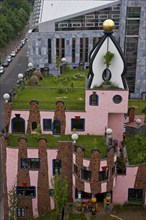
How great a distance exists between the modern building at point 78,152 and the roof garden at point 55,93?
3.86ft

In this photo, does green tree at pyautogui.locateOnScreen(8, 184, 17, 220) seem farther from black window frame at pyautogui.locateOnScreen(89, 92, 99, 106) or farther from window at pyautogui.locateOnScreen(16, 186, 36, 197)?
black window frame at pyautogui.locateOnScreen(89, 92, 99, 106)

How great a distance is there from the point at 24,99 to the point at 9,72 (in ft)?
167

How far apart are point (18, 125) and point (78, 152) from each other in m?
8.04

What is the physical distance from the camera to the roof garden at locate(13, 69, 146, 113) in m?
40.0

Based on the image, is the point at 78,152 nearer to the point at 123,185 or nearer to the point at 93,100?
the point at 93,100

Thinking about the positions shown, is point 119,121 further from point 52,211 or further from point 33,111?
point 52,211

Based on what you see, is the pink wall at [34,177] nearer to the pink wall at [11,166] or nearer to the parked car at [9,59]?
the pink wall at [11,166]

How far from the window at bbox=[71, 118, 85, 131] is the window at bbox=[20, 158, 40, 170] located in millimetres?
5056

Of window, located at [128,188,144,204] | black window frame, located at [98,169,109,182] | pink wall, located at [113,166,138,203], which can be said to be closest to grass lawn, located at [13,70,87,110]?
black window frame, located at [98,169,109,182]

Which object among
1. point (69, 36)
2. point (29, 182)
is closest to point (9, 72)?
point (69, 36)

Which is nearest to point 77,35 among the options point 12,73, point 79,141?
point 12,73

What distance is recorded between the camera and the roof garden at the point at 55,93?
1576 inches

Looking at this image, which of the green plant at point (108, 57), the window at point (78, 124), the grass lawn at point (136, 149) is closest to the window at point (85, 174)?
the grass lawn at point (136, 149)

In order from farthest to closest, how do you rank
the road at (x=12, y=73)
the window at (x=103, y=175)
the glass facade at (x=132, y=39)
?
the road at (x=12, y=73) < the glass facade at (x=132, y=39) < the window at (x=103, y=175)
